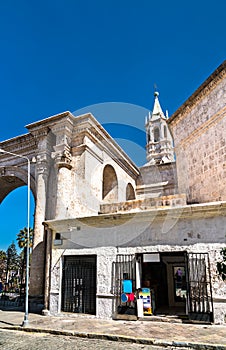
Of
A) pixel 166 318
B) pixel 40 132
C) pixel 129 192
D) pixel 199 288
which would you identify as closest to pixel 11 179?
pixel 40 132

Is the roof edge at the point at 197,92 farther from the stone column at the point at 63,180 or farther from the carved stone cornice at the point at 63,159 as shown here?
the stone column at the point at 63,180

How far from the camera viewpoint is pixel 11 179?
1653cm

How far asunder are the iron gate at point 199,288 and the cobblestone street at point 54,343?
2343 mm

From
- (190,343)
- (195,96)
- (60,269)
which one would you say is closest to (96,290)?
(60,269)

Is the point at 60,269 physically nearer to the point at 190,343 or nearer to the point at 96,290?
the point at 96,290

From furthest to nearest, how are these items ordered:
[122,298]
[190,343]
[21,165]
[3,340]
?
1. [21,165]
2. [122,298]
3. [3,340]
4. [190,343]

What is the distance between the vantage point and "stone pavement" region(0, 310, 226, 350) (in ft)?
19.7

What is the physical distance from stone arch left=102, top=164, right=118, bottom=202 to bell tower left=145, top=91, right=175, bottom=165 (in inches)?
809

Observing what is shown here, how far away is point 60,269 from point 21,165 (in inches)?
294

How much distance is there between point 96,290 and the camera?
30.1 ft

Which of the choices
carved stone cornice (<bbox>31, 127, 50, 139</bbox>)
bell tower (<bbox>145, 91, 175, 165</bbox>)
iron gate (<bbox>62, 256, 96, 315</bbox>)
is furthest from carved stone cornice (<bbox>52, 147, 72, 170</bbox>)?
bell tower (<bbox>145, 91, 175, 165</bbox>)

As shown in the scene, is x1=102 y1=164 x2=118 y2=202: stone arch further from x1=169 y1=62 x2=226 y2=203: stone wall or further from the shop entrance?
the shop entrance

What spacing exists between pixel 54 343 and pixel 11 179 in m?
11.9

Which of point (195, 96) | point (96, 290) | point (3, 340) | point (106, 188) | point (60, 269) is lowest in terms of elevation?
point (3, 340)
